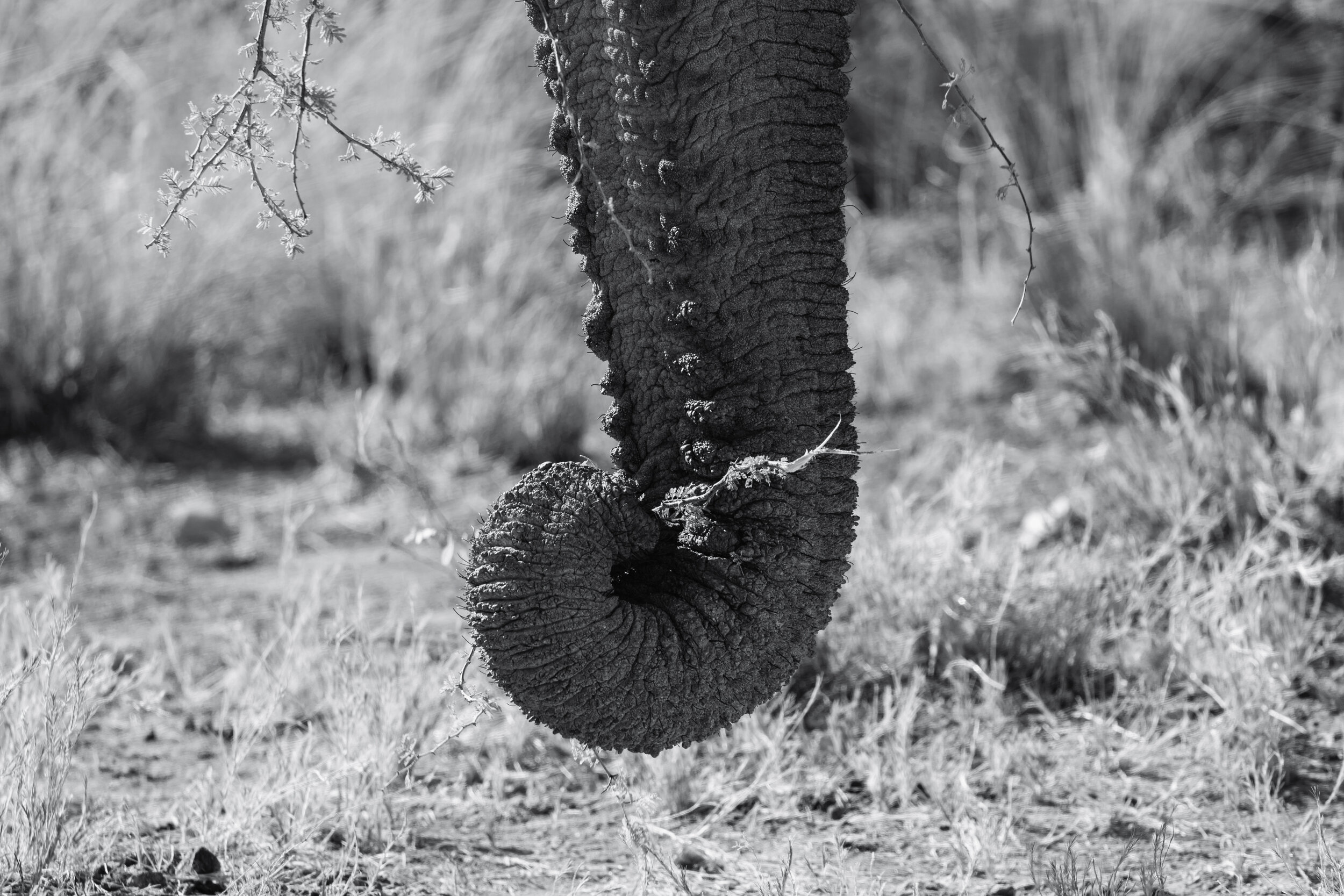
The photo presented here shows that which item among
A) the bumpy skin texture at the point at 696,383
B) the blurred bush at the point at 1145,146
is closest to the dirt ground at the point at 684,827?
the bumpy skin texture at the point at 696,383

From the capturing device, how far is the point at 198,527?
495cm

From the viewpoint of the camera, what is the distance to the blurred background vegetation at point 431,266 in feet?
18.0

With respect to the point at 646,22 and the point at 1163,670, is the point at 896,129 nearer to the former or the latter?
the point at 1163,670

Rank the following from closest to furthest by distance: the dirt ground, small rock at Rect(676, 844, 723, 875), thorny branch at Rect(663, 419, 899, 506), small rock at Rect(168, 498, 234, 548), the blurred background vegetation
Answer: thorny branch at Rect(663, 419, 899, 506) → the dirt ground → small rock at Rect(676, 844, 723, 875) → small rock at Rect(168, 498, 234, 548) → the blurred background vegetation

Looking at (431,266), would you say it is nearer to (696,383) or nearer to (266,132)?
(266,132)

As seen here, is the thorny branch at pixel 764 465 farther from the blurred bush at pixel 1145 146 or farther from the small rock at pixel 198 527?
the small rock at pixel 198 527

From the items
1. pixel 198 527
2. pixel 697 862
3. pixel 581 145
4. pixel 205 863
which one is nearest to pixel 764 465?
pixel 581 145

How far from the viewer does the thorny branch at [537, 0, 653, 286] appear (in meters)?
2.14

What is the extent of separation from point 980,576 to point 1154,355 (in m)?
2.17

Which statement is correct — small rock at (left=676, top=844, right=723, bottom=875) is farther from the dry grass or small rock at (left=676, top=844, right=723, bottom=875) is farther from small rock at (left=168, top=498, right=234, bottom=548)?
small rock at (left=168, top=498, right=234, bottom=548)

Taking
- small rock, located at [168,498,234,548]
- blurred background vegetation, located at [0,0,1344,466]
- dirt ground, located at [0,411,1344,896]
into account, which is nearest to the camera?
dirt ground, located at [0,411,1344,896]

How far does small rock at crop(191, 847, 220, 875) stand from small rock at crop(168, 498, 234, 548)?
→ 2545mm

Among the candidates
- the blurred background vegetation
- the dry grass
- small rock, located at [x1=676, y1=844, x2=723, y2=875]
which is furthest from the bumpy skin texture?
the blurred background vegetation

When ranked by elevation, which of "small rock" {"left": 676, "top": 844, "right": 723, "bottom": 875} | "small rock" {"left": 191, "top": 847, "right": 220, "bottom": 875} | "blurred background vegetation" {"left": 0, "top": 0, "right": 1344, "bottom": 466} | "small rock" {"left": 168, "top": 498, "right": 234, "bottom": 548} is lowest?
"small rock" {"left": 191, "top": 847, "right": 220, "bottom": 875}
